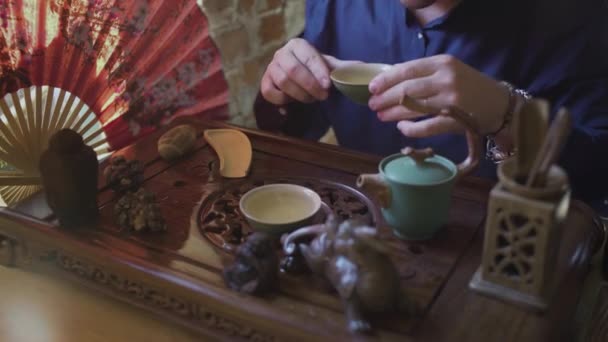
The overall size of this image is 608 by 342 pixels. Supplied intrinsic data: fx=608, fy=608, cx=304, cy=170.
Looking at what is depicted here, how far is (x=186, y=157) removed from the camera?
1.10 metres

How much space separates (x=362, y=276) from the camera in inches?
26.6

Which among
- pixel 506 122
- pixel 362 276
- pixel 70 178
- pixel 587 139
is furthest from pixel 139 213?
pixel 587 139

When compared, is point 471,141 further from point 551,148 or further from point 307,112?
point 307,112

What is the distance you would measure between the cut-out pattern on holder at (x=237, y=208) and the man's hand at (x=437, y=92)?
138mm

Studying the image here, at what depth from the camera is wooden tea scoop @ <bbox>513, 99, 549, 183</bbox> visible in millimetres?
626

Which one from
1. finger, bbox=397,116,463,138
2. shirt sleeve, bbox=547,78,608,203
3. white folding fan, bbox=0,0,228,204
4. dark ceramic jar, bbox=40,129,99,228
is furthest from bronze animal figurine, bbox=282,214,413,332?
white folding fan, bbox=0,0,228,204

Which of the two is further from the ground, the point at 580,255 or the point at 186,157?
the point at 186,157

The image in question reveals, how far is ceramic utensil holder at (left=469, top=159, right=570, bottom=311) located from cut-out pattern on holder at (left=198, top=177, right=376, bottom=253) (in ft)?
0.70

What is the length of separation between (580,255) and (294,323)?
15.9 inches

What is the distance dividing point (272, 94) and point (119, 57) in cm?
31

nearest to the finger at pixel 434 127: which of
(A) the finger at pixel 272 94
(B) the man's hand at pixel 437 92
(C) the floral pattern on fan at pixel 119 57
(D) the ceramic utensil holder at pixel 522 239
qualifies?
(B) the man's hand at pixel 437 92

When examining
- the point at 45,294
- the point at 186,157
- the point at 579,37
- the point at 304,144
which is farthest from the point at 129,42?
the point at 579,37

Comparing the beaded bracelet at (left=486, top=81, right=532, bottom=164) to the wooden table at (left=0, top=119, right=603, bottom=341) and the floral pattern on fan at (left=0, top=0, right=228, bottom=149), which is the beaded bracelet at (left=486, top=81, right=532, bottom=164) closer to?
the wooden table at (left=0, top=119, right=603, bottom=341)

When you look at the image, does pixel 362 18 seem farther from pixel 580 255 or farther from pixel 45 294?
pixel 45 294
